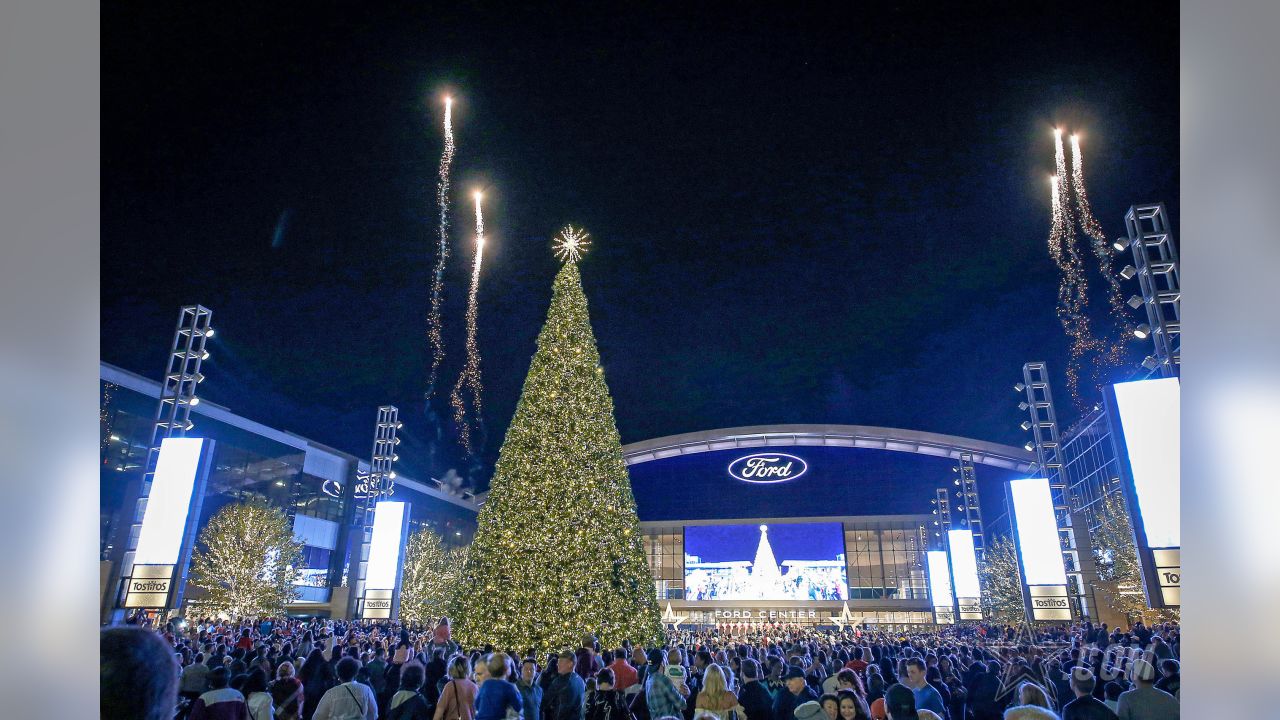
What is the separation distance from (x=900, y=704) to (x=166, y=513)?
15.0m

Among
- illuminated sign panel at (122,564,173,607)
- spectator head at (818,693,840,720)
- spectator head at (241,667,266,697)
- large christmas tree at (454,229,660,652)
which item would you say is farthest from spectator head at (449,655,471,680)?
illuminated sign panel at (122,564,173,607)

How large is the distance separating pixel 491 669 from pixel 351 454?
52.0 meters

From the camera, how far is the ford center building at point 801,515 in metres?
61.8

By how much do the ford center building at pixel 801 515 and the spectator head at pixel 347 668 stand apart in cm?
5800

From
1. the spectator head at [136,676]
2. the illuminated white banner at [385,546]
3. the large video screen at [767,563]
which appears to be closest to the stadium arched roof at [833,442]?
the large video screen at [767,563]

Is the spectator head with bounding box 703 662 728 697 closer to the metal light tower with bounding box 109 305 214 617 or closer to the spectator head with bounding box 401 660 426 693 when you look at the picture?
the spectator head with bounding box 401 660 426 693

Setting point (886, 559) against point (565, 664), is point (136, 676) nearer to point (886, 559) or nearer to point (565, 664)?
point (565, 664)

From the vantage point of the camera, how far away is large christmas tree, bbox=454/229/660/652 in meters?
13.4

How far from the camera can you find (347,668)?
7023 mm

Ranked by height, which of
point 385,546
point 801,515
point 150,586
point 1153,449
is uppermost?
point 801,515

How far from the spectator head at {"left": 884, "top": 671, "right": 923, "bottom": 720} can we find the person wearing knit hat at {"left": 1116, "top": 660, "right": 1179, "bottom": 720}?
5.61ft

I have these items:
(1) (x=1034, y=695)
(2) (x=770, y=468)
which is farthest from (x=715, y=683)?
(2) (x=770, y=468)
